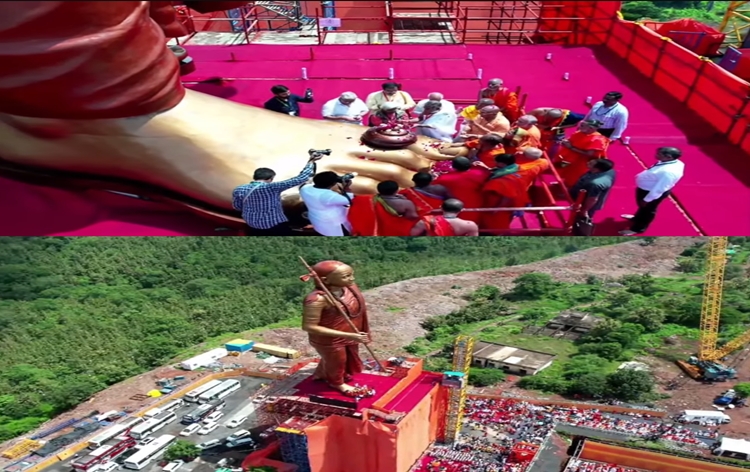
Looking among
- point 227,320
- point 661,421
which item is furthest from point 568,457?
point 227,320

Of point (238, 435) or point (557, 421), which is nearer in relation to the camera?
point (238, 435)

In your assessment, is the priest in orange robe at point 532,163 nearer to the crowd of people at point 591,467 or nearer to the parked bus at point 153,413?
the crowd of people at point 591,467

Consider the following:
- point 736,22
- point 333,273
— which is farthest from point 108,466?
point 736,22

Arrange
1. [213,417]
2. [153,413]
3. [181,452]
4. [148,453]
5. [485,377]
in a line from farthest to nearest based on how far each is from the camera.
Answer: [485,377]
[153,413]
[213,417]
[148,453]
[181,452]

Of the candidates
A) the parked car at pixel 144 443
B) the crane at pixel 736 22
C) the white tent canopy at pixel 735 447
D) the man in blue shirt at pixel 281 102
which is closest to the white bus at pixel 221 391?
the parked car at pixel 144 443

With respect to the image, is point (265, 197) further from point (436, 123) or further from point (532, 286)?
point (532, 286)

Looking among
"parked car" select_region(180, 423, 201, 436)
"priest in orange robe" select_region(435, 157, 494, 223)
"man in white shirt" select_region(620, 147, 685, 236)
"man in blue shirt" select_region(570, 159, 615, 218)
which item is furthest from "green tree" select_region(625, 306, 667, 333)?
"parked car" select_region(180, 423, 201, 436)

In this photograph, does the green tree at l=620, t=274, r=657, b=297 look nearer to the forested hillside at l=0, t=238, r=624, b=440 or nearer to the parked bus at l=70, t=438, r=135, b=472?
the forested hillside at l=0, t=238, r=624, b=440
